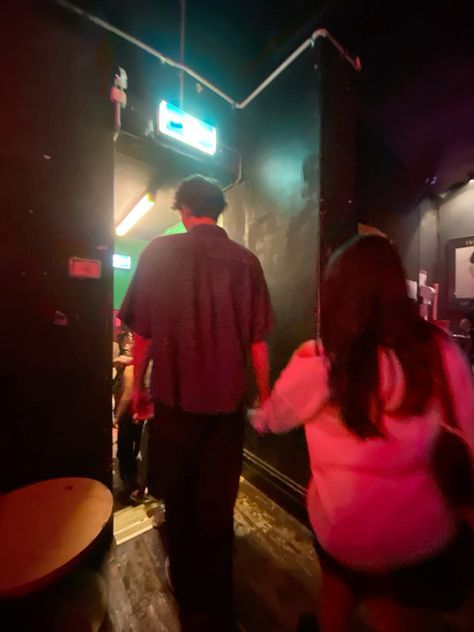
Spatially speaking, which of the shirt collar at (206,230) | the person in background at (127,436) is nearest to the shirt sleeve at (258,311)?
the shirt collar at (206,230)

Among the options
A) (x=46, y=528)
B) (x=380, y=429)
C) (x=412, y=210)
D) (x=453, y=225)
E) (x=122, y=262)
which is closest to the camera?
(x=380, y=429)

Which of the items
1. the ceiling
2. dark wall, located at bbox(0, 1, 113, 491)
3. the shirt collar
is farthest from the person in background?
the ceiling

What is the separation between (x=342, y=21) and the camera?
221 centimetres

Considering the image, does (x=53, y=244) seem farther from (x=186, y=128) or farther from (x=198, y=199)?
(x=186, y=128)

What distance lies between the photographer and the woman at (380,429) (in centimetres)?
84

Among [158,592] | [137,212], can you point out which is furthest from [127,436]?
[137,212]

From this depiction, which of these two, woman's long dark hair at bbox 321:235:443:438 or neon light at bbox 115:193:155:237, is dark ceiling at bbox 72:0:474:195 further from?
woman's long dark hair at bbox 321:235:443:438

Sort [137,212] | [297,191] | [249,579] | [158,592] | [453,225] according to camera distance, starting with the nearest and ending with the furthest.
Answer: [158,592]
[249,579]
[297,191]
[453,225]
[137,212]

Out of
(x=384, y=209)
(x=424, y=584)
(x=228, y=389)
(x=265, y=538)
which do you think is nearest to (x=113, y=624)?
(x=265, y=538)

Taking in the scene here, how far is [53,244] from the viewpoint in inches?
69.7

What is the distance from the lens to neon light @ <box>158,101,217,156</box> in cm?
234

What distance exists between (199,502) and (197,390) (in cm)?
64

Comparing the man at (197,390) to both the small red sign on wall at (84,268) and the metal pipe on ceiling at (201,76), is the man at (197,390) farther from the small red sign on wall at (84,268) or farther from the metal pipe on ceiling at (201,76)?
the metal pipe on ceiling at (201,76)

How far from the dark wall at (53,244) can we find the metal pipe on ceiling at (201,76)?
117mm
